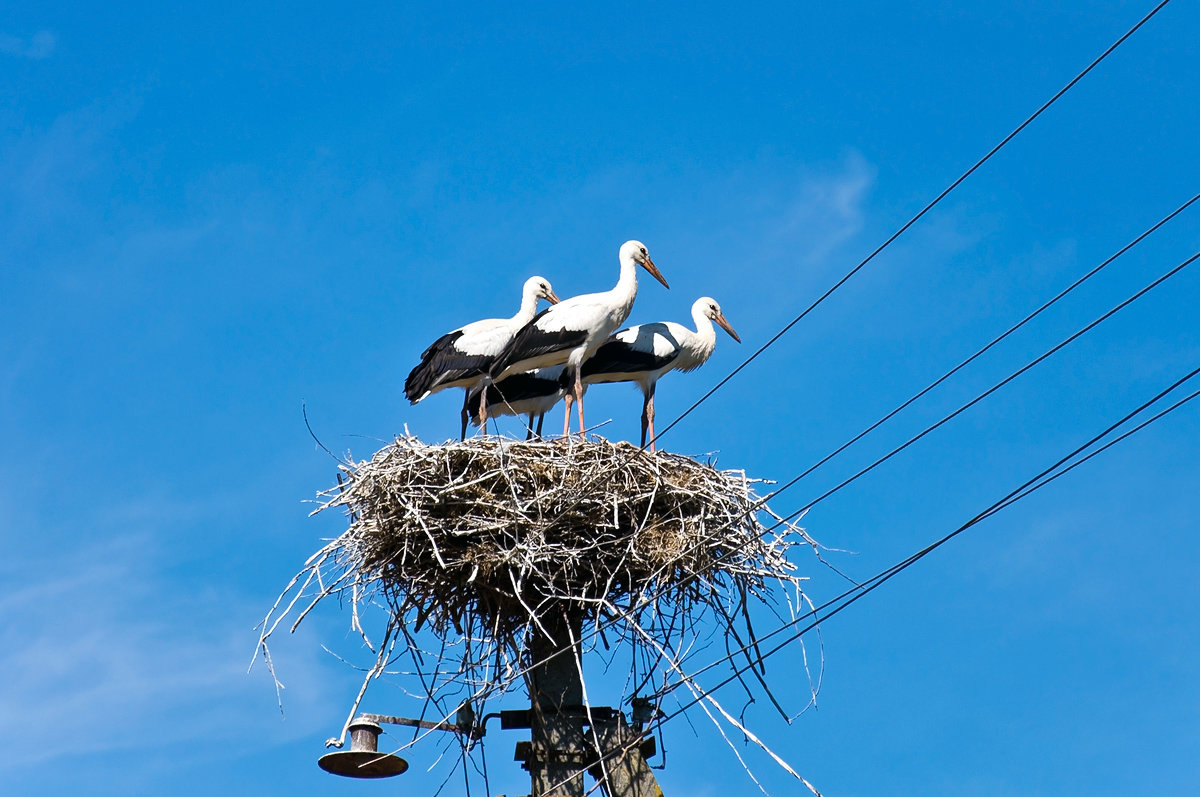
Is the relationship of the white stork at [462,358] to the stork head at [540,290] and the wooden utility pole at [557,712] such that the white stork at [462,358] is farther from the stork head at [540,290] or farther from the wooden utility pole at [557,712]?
the wooden utility pole at [557,712]

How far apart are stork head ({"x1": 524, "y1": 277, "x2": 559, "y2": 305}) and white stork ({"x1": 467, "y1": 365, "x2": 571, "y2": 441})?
646mm

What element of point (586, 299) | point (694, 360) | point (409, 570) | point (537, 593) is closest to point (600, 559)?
point (537, 593)

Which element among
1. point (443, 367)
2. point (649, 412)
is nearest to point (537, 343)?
point (443, 367)

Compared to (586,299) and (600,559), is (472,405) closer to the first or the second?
(586,299)

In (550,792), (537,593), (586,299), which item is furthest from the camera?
(586,299)

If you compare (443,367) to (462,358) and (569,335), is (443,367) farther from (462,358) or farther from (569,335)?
(569,335)

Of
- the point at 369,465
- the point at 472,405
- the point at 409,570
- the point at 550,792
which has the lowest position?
the point at 550,792

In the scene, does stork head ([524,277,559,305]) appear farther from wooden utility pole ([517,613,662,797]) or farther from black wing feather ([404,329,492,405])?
wooden utility pole ([517,613,662,797])

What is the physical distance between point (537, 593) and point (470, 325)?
3.88 meters

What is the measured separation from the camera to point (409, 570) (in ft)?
27.2

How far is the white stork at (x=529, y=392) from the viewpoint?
1172 cm

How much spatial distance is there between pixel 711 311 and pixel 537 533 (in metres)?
4.81

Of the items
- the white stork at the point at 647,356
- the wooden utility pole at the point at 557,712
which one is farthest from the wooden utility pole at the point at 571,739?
the white stork at the point at 647,356

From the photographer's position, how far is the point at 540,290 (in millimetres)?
12156
